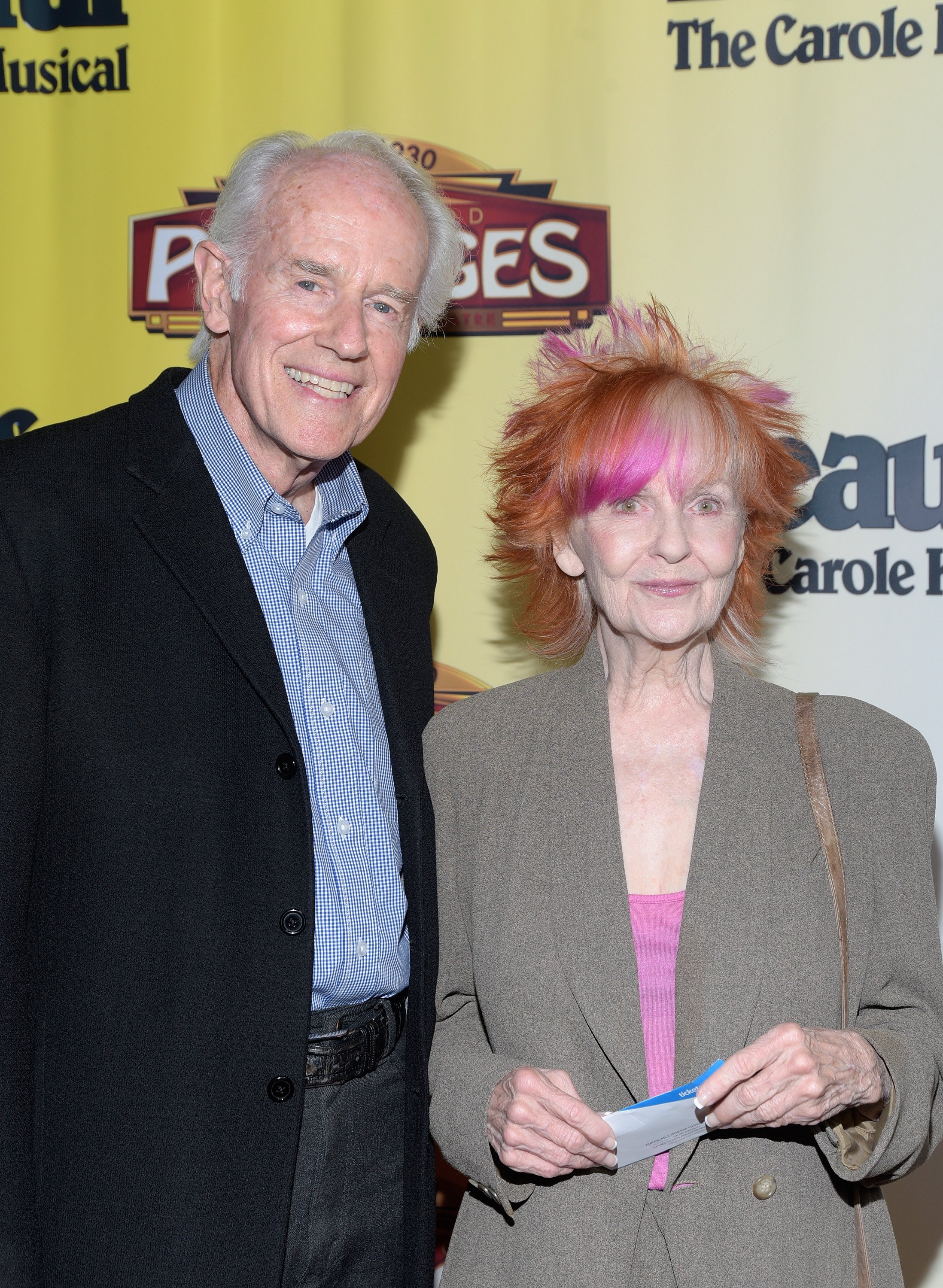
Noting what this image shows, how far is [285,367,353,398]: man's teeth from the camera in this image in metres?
1.71

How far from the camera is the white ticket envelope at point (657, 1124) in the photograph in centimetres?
138

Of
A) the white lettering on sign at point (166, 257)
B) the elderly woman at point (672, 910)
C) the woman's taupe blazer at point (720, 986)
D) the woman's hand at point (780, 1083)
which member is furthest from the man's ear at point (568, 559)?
the white lettering on sign at point (166, 257)

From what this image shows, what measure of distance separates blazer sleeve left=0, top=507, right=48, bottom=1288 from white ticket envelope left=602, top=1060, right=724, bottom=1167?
694 mm

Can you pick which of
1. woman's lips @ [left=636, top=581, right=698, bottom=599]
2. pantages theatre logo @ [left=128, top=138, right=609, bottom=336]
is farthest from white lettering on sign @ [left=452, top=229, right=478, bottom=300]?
woman's lips @ [left=636, top=581, right=698, bottom=599]

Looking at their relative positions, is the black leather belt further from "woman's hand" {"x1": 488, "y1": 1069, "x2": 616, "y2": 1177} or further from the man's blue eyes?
the man's blue eyes

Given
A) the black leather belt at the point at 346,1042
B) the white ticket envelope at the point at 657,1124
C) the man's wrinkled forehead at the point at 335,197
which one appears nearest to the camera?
the white ticket envelope at the point at 657,1124

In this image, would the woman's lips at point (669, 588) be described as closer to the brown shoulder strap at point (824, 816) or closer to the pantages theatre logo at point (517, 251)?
the brown shoulder strap at point (824, 816)

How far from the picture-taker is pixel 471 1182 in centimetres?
164

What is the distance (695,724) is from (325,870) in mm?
558

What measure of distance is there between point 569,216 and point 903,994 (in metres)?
1.63

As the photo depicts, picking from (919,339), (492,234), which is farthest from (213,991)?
(919,339)

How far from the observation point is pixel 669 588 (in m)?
1.66

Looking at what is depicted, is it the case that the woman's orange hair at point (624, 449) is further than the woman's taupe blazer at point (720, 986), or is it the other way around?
the woman's orange hair at point (624, 449)

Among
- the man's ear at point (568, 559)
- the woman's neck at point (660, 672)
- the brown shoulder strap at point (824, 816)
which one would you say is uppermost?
the man's ear at point (568, 559)
